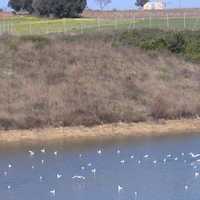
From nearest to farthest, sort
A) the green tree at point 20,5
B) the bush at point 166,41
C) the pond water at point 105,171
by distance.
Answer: the pond water at point 105,171 → the bush at point 166,41 → the green tree at point 20,5

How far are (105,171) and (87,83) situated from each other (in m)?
21.4

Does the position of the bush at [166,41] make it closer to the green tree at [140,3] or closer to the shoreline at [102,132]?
the shoreline at [102,132]

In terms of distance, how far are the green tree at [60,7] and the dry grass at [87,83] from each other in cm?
3396

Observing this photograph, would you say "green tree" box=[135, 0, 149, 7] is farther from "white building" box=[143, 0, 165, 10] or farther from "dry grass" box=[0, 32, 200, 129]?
"dry grass" box=[0, 32, 200, 129]

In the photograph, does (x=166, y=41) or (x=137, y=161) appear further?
(x=166, y=41)

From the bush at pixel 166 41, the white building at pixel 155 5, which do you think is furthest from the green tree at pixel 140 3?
the bush at pixel 166 41

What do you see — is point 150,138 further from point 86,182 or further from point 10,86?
point 86,182

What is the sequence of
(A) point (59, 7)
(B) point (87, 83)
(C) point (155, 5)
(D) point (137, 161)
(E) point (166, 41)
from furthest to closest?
(C) point (155, 5), (A) point (59, 7), (E) point (166, 41), (B) point (87, 83), (D) point (137, 161)

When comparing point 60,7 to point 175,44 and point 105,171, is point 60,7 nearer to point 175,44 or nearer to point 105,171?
point 175,44

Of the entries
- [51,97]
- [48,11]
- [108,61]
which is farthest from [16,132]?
[48,11]

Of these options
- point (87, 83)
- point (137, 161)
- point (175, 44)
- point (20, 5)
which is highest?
point (20, 5)

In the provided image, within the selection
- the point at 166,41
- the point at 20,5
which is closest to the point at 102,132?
the point at 166,41

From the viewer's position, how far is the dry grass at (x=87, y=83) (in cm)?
4706

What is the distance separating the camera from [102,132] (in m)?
45.1
